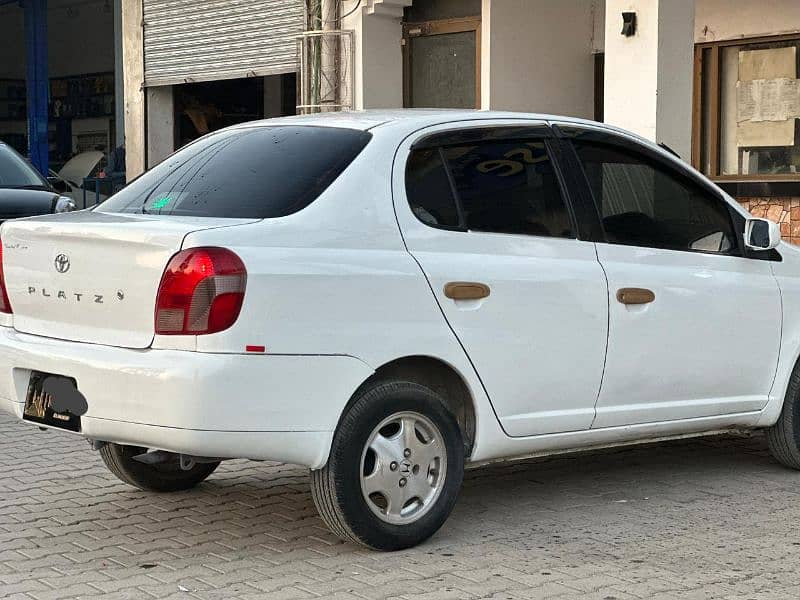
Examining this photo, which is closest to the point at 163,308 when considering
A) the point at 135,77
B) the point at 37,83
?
the point at 135,77

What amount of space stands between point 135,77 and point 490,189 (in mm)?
15823

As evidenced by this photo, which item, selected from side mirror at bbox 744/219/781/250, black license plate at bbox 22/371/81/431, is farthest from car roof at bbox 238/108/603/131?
black license plate at bbox 22/371/81/431

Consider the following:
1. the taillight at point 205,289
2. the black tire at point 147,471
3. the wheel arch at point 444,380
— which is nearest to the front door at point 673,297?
the wheel arch at point 444,380

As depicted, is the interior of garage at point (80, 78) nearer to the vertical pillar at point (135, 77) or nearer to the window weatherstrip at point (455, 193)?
the vertical pillar at point (135, 77)

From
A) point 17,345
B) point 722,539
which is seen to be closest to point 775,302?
point 722,539

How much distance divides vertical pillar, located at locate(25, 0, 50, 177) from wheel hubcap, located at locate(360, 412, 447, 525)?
2221 cm

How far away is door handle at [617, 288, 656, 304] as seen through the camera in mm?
6148

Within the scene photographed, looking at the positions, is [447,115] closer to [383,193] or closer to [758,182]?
[383,193]

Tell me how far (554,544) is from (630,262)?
1.34 meters

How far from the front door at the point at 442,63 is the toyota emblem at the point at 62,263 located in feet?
36.3

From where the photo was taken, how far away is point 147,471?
655 centimetres

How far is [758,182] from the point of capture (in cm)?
1469

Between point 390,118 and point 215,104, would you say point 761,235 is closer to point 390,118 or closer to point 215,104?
→ point 390,118

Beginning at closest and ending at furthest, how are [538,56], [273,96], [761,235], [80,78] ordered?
[761,235], [538,56], [273,96], [80,78]
